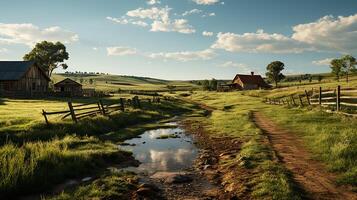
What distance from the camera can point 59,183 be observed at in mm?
12266

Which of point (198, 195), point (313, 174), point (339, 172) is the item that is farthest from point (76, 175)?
point (339, 172)

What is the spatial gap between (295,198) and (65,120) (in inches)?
746

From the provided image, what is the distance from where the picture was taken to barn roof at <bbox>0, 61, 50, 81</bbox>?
61191 millimetres

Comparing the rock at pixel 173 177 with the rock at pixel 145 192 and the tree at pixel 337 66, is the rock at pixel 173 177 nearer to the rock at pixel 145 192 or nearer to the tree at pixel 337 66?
the rock at pixel 145 192

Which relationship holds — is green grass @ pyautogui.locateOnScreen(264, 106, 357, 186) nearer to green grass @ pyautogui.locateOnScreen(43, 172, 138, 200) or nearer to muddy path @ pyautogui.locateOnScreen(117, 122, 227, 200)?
muddy path @ pyautogui.locateOnScreen(117, 122, 227, 200)

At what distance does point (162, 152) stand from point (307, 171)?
8.58 meters

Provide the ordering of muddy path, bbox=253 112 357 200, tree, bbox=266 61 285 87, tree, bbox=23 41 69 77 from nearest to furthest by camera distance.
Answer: muddy path, bbox=253 112 357 200 → tree, bbox=23 41 69 77 → tree, bbox=266 61 285 87

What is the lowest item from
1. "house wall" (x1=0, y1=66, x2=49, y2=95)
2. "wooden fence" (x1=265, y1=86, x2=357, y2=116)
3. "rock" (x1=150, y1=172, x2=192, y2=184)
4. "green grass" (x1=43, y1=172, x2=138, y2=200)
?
"rock" (x1=150, y1=172, x2=192, y2=184)

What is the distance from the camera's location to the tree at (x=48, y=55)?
9318 cm

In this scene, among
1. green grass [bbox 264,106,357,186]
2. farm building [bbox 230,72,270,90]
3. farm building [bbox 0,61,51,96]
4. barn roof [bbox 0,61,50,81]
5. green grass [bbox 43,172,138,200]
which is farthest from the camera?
farm building [bbox 230,72,270,90]

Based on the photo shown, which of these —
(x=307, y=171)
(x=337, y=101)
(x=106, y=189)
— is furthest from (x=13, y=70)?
(x=307, y=171)

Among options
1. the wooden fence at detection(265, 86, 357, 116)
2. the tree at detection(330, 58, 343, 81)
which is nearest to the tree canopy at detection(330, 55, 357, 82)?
the tree at detection(330, 58, 343, 81)

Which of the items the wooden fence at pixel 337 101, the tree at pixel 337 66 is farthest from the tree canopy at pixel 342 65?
the wooden fence at pixel 337 101

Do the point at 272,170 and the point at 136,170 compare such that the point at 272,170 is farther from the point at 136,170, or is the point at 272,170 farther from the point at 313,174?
the point at 136,170
